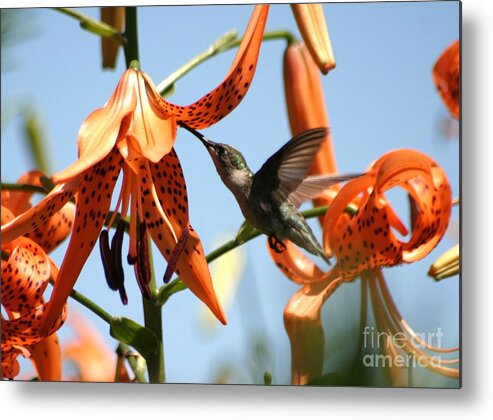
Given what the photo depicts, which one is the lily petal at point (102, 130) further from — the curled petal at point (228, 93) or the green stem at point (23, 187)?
the green stem at point (23, 187)

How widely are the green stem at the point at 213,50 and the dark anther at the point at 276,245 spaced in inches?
14.5

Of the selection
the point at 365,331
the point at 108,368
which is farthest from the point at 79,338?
the point at 365,331

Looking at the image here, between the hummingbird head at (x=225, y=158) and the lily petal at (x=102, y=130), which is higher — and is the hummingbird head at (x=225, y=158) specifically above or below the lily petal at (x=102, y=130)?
below

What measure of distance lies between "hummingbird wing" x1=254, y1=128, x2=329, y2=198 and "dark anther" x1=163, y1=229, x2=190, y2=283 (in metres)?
0.19

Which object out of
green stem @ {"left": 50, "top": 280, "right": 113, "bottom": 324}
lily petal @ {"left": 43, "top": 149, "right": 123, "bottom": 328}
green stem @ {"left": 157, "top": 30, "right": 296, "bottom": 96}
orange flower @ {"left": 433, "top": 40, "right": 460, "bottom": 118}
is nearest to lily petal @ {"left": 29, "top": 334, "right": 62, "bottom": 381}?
green stem @ {"left": 50, "top": 280, "right": 113, "bottom": 324}

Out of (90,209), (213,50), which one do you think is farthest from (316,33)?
(90,209)

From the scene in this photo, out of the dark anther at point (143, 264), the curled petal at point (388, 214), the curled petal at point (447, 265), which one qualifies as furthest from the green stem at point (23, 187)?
the curled petal at point (447, 265)

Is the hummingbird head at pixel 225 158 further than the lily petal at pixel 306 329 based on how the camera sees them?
No

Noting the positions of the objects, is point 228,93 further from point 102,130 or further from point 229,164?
point 102,130

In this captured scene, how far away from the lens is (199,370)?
7.47 ft

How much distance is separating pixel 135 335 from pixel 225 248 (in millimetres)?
264

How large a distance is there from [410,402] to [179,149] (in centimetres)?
68

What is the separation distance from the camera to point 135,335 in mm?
2270

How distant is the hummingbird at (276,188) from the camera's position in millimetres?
2025
